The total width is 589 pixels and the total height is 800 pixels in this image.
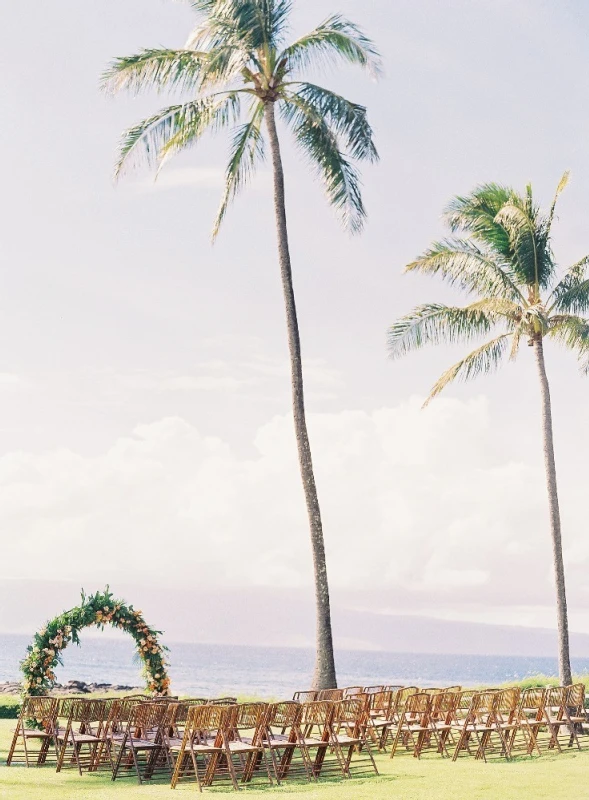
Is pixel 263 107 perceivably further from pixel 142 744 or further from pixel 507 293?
pixel 142 744

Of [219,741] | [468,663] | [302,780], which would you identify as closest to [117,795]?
[219,741]

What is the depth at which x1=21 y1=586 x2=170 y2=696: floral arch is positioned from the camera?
16.8 metres

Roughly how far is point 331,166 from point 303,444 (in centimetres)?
660

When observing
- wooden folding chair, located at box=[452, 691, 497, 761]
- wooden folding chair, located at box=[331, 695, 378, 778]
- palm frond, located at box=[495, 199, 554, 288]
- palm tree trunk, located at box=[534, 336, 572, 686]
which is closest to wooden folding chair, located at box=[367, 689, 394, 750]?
wooden folding chair, located at box=[331, 695, 378, 778]

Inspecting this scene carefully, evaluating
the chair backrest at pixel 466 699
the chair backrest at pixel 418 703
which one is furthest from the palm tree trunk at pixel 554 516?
the chair backrest at pixel 418 703

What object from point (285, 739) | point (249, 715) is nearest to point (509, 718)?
point (285, 739)

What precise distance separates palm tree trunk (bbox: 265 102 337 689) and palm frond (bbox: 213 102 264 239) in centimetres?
A: 95

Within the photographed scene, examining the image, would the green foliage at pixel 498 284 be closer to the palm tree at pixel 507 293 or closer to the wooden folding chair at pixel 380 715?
the palm tree at pixel 507 293

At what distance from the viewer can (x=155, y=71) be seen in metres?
21.2

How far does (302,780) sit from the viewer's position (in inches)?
475

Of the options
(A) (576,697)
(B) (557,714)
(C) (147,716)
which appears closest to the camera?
(C) (147,716)

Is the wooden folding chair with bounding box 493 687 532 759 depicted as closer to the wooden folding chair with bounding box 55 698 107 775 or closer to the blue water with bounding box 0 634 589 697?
the wooden folding chair with bounding box 55 698 107 775

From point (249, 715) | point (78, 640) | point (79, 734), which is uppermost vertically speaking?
point (78, 640)

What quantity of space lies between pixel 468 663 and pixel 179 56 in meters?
186
